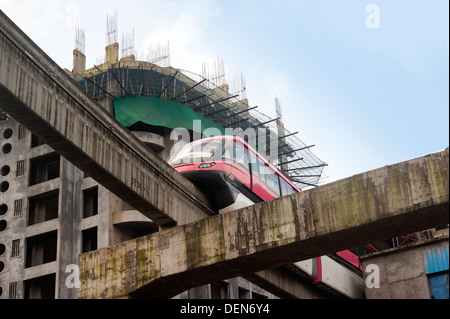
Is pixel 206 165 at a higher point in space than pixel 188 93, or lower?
lower

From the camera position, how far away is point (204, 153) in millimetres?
18625

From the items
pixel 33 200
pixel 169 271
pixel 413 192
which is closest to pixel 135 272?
pixel 169 271

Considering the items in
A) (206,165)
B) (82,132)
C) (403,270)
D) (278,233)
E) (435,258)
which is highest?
(206,165)

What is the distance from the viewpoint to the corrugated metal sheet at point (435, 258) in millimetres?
27156

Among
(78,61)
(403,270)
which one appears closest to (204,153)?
(403,270)

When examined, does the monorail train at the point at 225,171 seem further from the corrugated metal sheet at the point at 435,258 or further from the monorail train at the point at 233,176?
the corrugated metal sheet at the point at 435,258

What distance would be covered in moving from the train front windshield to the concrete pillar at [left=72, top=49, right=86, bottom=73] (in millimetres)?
27401

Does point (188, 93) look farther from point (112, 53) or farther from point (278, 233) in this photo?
point (278, 233)

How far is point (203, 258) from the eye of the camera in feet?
49.4

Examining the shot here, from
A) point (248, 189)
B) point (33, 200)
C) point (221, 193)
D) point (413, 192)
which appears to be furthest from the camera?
point (33, 200)

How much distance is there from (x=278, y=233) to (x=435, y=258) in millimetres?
15135

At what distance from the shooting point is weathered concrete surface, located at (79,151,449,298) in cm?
1316
